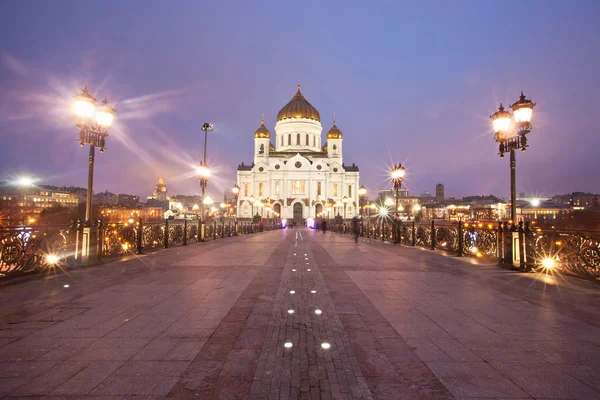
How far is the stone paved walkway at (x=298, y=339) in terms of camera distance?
331 centimetres

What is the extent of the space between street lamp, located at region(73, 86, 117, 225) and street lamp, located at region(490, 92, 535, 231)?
13385 millimetres

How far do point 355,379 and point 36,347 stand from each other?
3.80 metres

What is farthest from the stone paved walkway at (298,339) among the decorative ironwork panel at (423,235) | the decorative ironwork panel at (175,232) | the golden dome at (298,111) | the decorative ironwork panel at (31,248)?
the golden dome at (298,111)

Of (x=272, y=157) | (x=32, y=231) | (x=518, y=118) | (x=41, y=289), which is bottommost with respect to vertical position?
(x=41, y=289)

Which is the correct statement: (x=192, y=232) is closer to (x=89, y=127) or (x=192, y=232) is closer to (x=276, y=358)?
(x=89, y=127)

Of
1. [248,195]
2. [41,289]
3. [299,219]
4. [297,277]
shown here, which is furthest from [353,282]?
[248,195]

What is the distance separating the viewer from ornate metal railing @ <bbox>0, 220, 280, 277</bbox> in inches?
344

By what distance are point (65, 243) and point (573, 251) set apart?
14.5 m

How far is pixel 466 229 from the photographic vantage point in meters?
14.4

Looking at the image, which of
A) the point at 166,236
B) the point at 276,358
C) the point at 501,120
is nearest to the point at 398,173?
the point at 501,120

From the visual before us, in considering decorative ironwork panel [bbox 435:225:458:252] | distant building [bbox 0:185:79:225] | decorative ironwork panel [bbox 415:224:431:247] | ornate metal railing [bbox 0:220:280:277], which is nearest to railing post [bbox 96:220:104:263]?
ornate metal railing [bbox 0:220:280:277]

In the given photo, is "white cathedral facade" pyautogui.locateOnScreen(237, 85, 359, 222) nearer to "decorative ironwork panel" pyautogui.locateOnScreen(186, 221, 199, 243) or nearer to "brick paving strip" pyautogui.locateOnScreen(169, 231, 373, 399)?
"decorative ironwork panel" pyautogui.locateOnScreen(186, 221, 199, 243)

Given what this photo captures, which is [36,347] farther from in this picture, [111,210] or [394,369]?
[111,210]

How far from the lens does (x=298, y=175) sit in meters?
83.4
